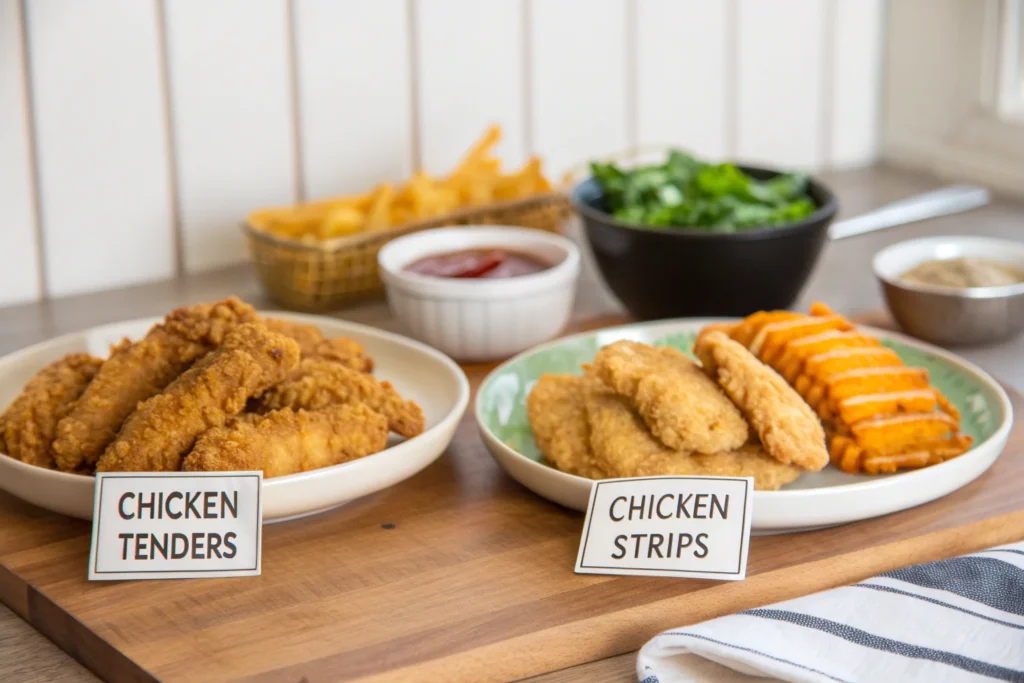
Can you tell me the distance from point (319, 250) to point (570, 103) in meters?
0.79

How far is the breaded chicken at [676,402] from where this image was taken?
49.2 inches

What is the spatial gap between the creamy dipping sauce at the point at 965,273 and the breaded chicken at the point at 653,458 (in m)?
0.65

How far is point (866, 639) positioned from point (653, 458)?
0.90ft


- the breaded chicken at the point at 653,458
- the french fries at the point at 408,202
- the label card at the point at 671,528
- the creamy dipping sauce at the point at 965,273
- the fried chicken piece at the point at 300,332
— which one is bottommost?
→ the label card at the point at 671,528

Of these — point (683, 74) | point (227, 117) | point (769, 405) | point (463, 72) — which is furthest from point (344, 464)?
point (683, 74)

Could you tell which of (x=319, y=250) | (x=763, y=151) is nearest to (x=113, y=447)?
(x=319, y=250)

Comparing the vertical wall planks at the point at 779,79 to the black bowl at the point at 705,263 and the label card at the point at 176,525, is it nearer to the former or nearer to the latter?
the black bowl at the point at 705,263

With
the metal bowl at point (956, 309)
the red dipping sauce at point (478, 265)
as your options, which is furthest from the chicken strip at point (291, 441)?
the metal bowl at point (956, 309)

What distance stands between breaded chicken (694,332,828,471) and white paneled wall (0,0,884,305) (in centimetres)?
113

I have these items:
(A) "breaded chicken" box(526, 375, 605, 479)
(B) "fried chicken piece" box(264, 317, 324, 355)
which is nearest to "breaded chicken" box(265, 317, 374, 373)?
(B) "fried chicken piece" box(264, 317, 324, 355)

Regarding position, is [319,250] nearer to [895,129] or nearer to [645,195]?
[645,195]

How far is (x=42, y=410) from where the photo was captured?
1315 mm

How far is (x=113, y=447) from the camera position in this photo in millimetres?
1228

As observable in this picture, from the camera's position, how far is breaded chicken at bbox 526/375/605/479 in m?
1.32
